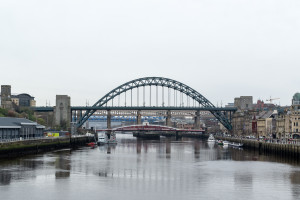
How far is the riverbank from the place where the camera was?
7111 cm

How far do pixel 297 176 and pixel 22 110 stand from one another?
114684 millimetres

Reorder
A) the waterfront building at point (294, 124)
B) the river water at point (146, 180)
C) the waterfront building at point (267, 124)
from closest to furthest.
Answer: the river water at point (146, 180) < the waterfront building at point (294, 124) < the waterfront building at point (267, 124)

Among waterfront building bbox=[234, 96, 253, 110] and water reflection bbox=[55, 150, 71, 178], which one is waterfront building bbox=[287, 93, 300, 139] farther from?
water reflection bbox=[55, 150, 71, 178]

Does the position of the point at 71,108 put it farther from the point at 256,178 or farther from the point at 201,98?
the point at 256,178

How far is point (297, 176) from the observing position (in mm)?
52625

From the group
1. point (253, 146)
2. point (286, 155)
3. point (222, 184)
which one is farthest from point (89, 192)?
point (253, 146)

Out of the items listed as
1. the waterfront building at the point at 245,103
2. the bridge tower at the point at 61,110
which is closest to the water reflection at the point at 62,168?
the bridge tower at the point at 61,110

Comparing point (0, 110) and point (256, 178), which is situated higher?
point (0, 110)

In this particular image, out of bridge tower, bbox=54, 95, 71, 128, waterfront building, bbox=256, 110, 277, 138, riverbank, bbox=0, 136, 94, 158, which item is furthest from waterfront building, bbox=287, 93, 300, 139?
bridge tower, bbox=54, 95, 71, 128

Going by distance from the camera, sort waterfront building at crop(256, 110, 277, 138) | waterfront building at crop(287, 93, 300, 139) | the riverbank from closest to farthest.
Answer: the riverbank < waterfront building at crop(287, 93, 300, 139) < waterfront building at crop(256, 110, 277, 138)

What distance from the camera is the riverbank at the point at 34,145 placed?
7111 cm

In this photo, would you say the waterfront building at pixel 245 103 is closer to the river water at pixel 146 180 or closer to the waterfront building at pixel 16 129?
the waterfront building at pixel 16 129

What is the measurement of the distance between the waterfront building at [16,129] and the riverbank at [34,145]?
7.32 ft

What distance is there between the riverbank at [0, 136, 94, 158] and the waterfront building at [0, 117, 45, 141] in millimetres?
2231
